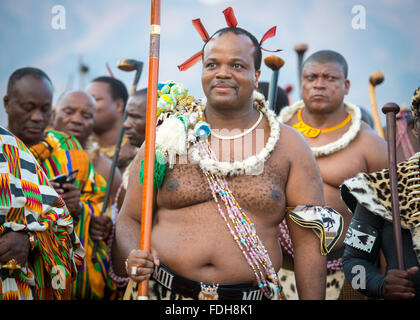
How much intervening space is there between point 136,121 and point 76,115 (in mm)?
696

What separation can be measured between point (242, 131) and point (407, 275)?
140cm

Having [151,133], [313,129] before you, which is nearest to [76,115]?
[313,129]

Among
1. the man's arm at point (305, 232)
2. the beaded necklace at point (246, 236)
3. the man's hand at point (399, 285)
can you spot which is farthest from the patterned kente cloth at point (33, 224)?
the man's hand at point (399, 285)

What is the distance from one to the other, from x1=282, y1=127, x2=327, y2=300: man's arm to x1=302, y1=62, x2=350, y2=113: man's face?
2.02 meters

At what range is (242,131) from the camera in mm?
3697

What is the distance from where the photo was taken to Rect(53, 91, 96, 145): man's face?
6.08m

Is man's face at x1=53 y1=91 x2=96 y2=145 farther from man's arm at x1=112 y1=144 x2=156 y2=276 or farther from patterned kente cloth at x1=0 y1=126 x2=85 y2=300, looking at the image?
man's arm at x1=112 y1=144 x2=156 y2=276

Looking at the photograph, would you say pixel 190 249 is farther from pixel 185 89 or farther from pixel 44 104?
pixel 44 104

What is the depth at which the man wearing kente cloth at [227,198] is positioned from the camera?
338cm

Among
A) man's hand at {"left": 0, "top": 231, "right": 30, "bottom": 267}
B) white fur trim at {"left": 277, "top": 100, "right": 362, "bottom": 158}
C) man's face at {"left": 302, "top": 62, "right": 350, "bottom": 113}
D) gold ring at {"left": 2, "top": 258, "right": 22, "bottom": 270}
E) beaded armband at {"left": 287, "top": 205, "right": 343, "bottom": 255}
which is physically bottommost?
gold ring at {"left": 2, "top": 258, "right": 22, "bottom": 270}

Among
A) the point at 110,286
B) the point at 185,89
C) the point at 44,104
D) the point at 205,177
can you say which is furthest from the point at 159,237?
the point at 110,286

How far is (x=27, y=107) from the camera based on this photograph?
4.46 meters

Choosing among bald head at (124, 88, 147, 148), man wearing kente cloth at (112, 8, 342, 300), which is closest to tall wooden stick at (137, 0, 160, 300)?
man wearing kente cloth at (112, 8, 342, 300)

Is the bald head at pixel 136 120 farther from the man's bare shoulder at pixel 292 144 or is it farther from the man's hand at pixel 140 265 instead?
the man's hand at pixel 140 265
